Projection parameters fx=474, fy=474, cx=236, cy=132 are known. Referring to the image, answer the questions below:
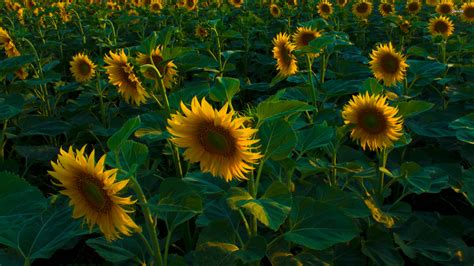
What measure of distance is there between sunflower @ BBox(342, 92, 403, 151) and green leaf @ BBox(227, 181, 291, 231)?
618 millimetres

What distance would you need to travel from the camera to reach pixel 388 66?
2.78 metres

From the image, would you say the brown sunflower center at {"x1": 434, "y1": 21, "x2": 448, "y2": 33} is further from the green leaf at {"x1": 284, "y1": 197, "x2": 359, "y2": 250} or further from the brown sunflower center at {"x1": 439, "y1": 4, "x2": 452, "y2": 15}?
the green leaf at {"x1": 284, "y1": 197, "x2": 359, "y2": 250}

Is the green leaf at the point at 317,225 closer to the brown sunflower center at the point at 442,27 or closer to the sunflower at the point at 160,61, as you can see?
the sunflower at the point at 160,61

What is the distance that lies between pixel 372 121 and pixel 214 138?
785mm

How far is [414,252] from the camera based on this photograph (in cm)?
188

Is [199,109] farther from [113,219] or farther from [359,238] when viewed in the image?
[359,238]

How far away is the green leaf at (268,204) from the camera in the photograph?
51.7 inches

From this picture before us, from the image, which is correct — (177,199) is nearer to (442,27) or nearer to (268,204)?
(268,204)

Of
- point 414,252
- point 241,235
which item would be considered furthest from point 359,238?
point 241,235

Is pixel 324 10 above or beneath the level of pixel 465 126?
above

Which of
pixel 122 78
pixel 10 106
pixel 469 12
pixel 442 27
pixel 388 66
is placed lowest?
pixel 10 106

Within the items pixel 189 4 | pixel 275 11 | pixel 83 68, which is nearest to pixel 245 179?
pixel 83 68

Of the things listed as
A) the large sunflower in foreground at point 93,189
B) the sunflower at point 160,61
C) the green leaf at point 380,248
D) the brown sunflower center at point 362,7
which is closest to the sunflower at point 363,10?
the brown sunflower center at point 362,7

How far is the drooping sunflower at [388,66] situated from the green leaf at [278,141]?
57.4 inches
